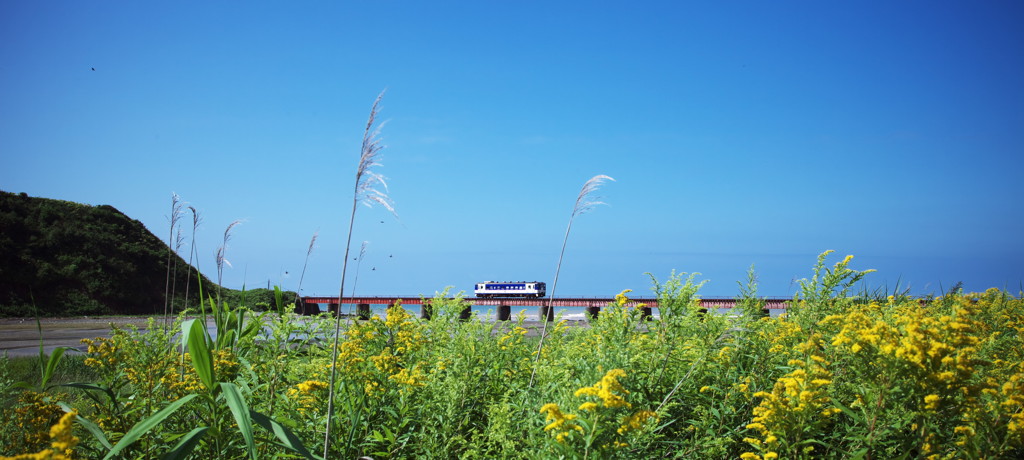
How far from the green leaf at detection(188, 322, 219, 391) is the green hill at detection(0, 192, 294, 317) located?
21302 mm

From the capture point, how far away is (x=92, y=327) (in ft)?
54.7

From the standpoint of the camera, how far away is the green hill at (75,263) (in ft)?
78.0

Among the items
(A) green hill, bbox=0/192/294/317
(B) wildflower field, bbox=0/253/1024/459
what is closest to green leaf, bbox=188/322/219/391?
(B) wildflower field, bbox=0/253/1024/459

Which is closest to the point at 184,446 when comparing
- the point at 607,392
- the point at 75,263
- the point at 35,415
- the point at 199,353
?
the point at 199,353

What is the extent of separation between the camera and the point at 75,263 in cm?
2559


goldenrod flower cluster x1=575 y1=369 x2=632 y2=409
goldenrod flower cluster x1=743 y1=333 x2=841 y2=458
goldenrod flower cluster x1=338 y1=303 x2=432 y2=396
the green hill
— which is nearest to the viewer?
goldenrod flower cluster x1=575 y1=369 x2=632 y2=409

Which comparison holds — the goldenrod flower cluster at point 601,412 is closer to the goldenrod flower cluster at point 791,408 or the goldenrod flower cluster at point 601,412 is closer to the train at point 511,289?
the goldenrod flower cluster at point 791,408

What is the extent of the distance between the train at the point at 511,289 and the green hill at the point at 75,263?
22573mm

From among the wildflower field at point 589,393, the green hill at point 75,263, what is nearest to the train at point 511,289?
the green hill at point 75,263

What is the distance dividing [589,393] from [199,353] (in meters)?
1.69

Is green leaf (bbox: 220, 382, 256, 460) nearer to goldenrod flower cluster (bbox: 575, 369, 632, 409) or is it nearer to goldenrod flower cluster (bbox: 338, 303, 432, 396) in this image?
goldenrod flower cluster (bbox: 338, 303, 432, 396)

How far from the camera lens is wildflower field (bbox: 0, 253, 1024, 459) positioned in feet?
7.73

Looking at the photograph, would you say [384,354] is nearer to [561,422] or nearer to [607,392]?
[561,422]

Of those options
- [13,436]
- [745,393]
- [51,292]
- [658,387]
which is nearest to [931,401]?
[745,393]
